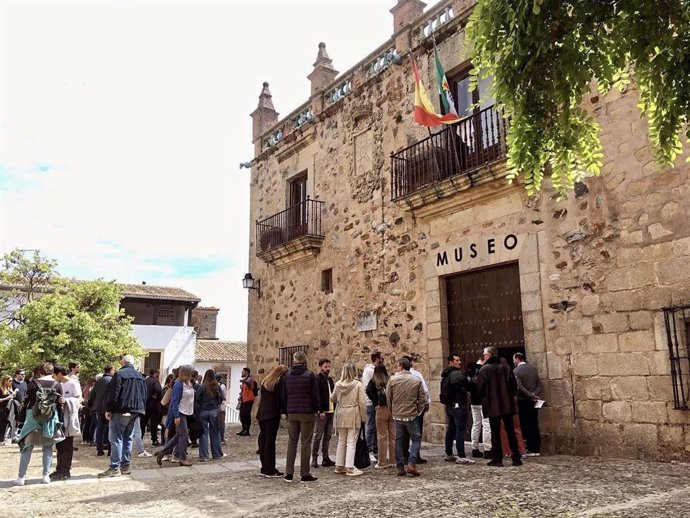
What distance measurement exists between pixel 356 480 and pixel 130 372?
3.13m

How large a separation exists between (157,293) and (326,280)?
20.7 m

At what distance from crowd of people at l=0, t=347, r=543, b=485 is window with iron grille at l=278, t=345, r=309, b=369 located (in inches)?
198

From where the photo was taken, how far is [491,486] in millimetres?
5699

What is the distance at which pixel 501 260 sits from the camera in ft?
29.3


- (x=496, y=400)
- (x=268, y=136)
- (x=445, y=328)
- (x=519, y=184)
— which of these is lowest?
(x=496, y=400)

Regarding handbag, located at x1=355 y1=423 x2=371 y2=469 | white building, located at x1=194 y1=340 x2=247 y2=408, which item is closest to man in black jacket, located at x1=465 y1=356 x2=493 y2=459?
handbag, located at x1=355 y1=423 x2=371 y2=469

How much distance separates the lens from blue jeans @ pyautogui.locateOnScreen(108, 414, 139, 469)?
23.2 feet

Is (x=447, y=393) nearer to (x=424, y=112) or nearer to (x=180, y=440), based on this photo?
(x=180, y=440)

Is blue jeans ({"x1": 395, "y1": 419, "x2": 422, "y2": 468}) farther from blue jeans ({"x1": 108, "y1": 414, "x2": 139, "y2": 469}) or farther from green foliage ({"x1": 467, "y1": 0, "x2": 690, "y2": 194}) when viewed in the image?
green foliage ({"x1": 467, "y1": 0, "x2": 690, "y2": 194})

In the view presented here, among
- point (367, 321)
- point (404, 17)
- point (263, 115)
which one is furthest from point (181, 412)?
point (263, 115)

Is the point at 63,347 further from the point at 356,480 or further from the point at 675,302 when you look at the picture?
the point at 675,302

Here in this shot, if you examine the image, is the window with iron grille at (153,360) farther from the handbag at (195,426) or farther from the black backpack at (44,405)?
the black backpack at (44,405)

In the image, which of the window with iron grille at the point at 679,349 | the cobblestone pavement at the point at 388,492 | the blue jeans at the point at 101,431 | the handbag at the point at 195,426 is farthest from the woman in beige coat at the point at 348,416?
the blue jeans at the point at 101,431

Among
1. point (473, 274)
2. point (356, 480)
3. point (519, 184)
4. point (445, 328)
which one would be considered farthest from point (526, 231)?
point (356, 480)
